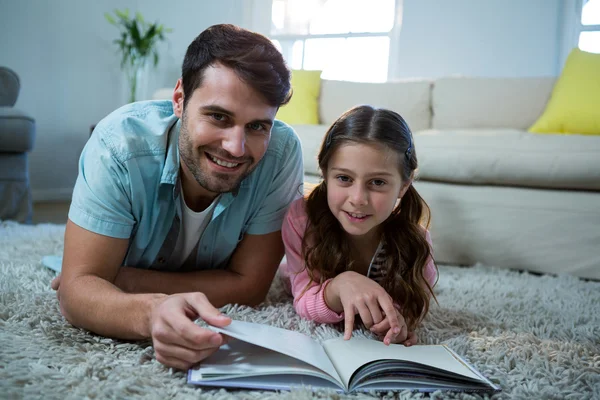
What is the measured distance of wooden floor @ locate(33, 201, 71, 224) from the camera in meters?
2.70

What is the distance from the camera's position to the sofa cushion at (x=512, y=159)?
1.82 metres

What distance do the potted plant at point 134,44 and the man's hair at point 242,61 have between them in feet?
8.57

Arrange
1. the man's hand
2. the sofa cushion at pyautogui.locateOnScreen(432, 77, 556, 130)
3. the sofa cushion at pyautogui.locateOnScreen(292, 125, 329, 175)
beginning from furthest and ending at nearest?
1. the sofa cushion at pyautogui.locateOnScreen(432, 77, 556, 130)
2. the sofa cushion at pyautogui.locateOnScreen(292, 125, 329, 175)
3. the man's hand

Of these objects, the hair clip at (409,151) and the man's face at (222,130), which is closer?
the man's face at (222,130)

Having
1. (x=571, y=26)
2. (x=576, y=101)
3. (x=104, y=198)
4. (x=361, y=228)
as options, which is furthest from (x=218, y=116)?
(x=571, y=26)

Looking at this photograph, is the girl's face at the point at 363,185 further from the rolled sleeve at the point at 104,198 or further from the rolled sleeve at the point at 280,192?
the rolled sleeve at the point at 104,198

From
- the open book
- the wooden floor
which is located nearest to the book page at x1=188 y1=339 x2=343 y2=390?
the open book

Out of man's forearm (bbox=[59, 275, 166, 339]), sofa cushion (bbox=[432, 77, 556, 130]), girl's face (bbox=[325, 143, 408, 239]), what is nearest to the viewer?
man's forearm (bbox=[59, 275, 166, 339])

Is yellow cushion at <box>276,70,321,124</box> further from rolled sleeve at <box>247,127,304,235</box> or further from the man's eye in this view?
the man's eye

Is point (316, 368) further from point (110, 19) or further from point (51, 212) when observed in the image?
point (110, 19)

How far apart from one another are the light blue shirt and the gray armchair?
142cm

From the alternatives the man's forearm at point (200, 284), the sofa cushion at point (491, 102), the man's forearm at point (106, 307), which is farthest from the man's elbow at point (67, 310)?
the sofa cushion at point (491, 102)

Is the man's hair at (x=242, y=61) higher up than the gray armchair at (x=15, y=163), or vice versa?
the man's hair at (x=242, y=61)

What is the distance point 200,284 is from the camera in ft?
3.85
